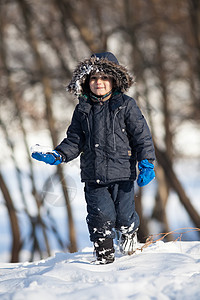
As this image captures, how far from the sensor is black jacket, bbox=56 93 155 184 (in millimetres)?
3131

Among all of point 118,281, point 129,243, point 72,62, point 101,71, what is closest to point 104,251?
point 129,243

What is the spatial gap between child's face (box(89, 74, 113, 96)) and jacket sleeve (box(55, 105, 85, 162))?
0.24m

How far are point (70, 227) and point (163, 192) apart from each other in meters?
3.02

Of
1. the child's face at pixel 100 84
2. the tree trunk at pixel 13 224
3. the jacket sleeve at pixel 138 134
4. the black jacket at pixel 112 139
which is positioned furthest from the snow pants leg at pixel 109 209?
the tree trunk at pixel 13 224

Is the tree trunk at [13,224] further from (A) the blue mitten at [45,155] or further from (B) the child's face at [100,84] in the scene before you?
(B) the child's face at [100,84]

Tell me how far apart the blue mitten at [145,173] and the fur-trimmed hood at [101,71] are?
657 millimetres

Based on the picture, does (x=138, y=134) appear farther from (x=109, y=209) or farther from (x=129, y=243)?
(x=129, y=243)

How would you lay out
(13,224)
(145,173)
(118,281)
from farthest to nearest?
(13,224), (145,173), (118,281)

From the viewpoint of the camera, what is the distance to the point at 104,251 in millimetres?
3160

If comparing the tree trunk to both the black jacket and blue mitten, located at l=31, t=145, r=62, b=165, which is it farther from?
the black jacket

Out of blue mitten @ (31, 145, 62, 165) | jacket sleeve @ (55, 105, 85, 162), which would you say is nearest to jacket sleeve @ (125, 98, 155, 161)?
jacket sleeve @ (55, 105, 85, 162)

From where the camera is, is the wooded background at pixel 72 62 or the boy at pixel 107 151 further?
the wooded background at pixel 72 62

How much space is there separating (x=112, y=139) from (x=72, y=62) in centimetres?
852

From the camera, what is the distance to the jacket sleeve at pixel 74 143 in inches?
130
